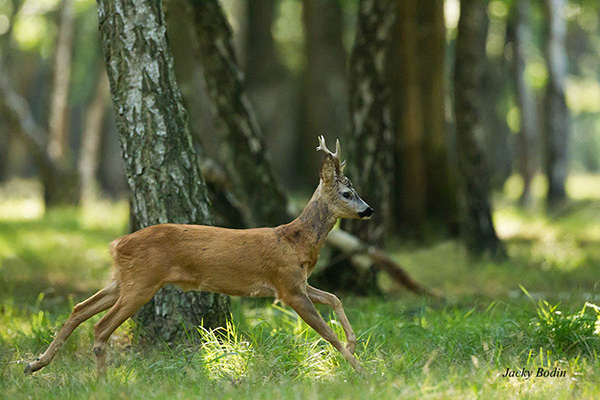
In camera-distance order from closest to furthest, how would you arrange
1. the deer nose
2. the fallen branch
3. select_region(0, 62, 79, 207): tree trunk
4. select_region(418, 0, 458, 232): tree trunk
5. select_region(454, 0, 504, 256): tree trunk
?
the deer nose < the fallen branch < select_region(454, 0, 504, 256): tree trunk < select_region(418, 0, 458, 232): tree trunk < select_region(0, 62, 79, 207): tree trunk

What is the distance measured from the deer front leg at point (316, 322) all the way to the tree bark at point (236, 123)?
3436 millimetres

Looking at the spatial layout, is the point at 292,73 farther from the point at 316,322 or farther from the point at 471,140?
the point at 316,322

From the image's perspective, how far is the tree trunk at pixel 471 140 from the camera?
11.4 m

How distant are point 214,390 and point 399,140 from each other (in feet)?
29.5

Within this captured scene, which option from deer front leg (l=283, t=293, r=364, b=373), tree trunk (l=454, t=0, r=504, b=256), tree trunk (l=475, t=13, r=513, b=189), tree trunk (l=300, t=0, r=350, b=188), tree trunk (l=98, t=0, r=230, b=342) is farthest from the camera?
tree trunk (l=475, t=13, r=513, b=189)

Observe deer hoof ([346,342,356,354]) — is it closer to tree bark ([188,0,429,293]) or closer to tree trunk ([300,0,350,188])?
tree bark ([188,0,429,293])

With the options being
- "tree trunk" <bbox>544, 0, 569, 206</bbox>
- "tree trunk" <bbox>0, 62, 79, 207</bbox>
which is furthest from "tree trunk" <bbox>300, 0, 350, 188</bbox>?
"tree trunk" <bbox>0, 62, 79, 207</bbox>

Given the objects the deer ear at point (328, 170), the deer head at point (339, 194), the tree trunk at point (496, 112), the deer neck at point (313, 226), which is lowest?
the tree trunk at point (496, 112)

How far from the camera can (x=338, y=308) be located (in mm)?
5582

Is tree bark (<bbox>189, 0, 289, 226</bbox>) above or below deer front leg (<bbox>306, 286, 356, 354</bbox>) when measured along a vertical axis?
above

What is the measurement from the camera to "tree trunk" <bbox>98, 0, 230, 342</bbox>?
240 inches

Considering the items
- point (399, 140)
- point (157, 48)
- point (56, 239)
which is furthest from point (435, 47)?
point (157, 48)

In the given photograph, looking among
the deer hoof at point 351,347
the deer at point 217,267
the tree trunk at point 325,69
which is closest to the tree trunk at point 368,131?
the deer at point 217,267

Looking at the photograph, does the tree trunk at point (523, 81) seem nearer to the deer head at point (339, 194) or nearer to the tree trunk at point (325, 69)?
the tree trunk at point (325, 69)
